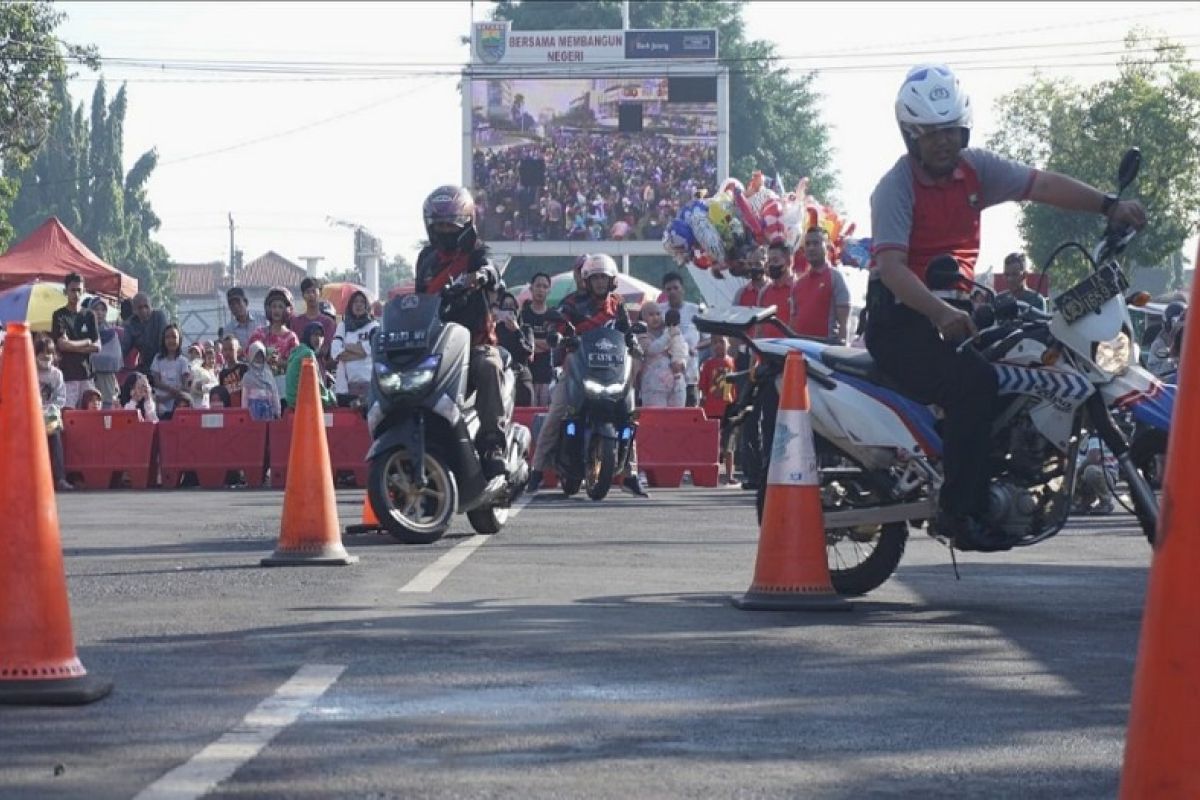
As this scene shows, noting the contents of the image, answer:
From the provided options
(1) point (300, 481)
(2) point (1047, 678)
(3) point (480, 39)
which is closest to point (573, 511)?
(1) point (300, 481)

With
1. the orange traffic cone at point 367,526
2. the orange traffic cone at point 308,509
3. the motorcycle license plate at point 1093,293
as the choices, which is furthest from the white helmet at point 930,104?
the orange traffic cone at point 367,526

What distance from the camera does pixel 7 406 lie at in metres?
7.08

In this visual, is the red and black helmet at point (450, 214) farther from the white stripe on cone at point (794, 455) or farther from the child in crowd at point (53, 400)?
the child in crowd at point (53, 400)

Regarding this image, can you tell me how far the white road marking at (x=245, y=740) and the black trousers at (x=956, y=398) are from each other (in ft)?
9.88

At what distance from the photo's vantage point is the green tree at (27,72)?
188ft

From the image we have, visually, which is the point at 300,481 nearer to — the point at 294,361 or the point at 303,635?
the point at 303,635

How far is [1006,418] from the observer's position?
9422 millimetres

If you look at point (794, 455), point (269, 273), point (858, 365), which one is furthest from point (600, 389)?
point (269, 273)

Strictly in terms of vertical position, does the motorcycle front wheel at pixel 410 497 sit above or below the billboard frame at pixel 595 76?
below

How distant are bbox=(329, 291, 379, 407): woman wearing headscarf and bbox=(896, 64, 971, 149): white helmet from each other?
43.2 feet

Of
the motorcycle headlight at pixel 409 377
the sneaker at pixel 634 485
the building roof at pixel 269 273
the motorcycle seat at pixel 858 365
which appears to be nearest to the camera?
the motorcycle seat at pixel 858 365

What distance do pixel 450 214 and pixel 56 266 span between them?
2507cm

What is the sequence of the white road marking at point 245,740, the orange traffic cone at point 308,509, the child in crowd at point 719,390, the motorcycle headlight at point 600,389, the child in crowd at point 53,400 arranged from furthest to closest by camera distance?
the child in crowd at point 719,390 → the child in crowd at point 53,400 → the motorcycle headlight at point 600,389 → the orange traffic cone at point 308,509 → the white road marking at point 245,740

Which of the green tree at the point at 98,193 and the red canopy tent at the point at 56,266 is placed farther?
the green tree at the point at 98,193
